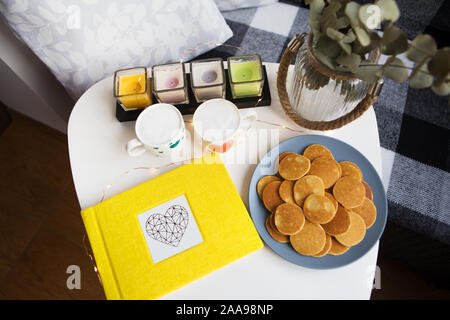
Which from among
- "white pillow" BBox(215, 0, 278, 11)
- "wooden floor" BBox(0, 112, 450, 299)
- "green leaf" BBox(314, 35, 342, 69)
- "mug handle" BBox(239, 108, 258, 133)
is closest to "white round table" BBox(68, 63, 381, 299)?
"mug handle" BBox(239, 108, 258, 133)

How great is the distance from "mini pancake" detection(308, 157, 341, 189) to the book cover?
174 millimetres

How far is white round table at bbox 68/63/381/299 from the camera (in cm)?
62

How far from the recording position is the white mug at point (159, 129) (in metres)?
0.63

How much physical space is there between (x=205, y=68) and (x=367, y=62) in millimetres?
349

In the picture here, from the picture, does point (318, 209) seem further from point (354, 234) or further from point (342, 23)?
point (342, 23)

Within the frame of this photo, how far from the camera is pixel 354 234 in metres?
0.62

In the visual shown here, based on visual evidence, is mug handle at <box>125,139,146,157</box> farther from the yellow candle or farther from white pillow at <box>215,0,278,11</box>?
white pillow at <box>215,0,278,11</box>

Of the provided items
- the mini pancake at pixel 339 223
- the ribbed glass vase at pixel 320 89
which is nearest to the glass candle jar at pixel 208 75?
the ribbed glass vase at pixel 320 89

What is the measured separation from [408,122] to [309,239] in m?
0.55

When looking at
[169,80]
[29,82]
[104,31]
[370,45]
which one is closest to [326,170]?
[370,45]

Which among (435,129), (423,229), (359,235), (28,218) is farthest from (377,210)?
(28,218)

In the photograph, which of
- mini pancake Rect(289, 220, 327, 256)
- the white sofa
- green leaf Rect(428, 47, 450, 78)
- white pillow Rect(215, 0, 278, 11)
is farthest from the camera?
white pillow Rect(215, 0, 278, 11)

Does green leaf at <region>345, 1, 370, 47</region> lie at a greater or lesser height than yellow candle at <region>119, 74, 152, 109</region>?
greater

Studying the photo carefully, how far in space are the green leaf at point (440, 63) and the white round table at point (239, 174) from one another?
32 centimetres
